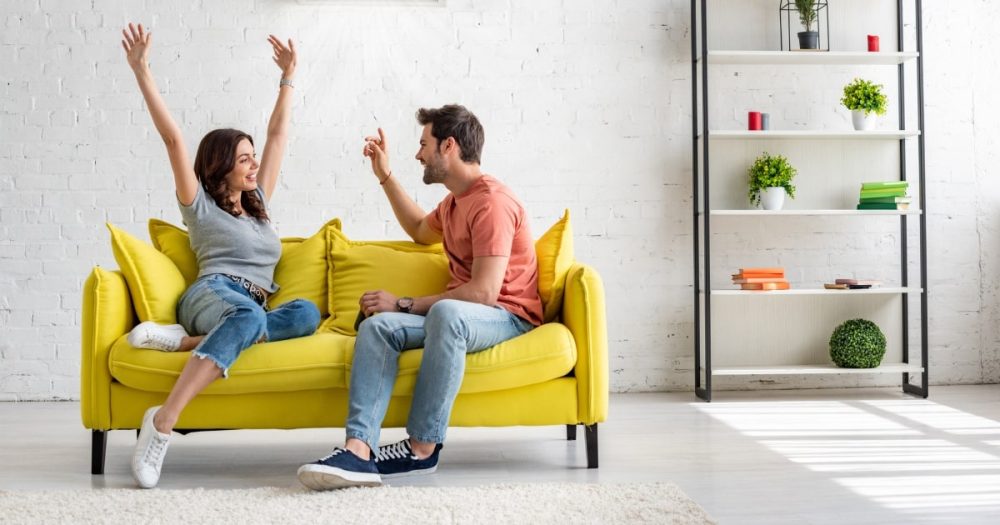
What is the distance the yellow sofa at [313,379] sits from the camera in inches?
108

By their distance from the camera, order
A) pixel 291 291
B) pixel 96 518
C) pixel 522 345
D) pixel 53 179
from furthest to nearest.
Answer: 1. pixel 53 179
2. pixel 291 291
3. pixel 522 345
4. pixel 96 518

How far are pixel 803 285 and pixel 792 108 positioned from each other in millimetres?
872

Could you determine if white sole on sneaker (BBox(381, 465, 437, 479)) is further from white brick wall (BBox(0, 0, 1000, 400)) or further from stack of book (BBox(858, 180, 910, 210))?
stack of book (BBox(858, 180, 910, 210))

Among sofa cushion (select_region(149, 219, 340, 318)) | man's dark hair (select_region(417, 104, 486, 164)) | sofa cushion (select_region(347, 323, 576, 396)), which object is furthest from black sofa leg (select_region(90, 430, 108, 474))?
man's dark hair (select_region(417, 104, 486, 164))

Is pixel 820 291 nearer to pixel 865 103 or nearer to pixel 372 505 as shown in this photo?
pixel 865 103

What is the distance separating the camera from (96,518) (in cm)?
225

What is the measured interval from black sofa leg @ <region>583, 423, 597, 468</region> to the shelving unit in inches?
65.5

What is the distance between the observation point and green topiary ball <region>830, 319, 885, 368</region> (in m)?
4.36

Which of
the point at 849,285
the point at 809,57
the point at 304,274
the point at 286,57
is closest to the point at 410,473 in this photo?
the point at 304,274

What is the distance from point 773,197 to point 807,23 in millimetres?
836

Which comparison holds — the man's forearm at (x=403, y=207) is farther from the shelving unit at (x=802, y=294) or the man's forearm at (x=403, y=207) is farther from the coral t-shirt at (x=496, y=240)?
the shelving unit at (x=802, y=294)

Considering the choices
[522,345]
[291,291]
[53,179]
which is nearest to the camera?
[522,345]

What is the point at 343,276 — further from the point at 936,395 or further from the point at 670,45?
the point at 936,395

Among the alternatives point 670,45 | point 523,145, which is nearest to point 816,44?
point 670,45
